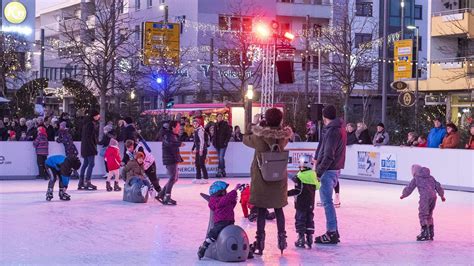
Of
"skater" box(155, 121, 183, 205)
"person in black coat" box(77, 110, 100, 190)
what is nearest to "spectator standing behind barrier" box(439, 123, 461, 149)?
"skater" box(155, 121, 183, 205)

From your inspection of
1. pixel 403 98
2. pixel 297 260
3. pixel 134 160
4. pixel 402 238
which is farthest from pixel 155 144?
pixel 297 260

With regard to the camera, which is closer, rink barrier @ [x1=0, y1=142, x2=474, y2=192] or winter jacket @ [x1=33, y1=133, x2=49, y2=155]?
rink barrier @ [x1=0, y1=142, x2=474, y2=192]

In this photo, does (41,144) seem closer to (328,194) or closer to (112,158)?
(112,158)

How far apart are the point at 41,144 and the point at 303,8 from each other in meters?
40.5

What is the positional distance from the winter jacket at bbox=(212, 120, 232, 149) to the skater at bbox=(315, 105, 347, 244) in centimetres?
1279

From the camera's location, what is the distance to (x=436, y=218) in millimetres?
14250

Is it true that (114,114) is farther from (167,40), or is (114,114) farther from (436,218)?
(436,218)

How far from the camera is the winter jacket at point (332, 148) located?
10508mm

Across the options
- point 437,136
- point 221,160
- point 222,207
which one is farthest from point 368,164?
point 222,207

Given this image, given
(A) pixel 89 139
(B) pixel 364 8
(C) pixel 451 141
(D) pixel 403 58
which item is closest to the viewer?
(A) pixel 89 139

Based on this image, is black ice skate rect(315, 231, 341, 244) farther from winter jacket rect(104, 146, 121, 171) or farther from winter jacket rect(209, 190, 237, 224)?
winter jacket rect(104, 146, 121, 171)

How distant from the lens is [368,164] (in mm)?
23594

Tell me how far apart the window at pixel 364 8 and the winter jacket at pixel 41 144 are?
139 feet

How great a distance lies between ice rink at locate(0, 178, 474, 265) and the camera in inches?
376
